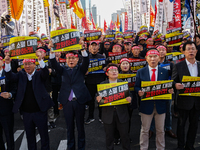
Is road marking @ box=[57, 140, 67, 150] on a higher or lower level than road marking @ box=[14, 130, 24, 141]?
lower

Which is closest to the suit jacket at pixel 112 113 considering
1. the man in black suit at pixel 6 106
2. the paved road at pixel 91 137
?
the paved road at pixel 91 137

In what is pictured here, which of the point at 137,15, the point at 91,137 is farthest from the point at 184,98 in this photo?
the point at 137,15

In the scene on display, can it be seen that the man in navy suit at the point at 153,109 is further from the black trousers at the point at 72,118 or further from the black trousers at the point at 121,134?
the black trousers at the point at 72,118

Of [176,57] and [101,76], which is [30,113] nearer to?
[101,76]

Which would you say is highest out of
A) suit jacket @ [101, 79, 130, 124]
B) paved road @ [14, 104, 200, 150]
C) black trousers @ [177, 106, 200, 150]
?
suit jacket @ [101, 79, 130, 124]

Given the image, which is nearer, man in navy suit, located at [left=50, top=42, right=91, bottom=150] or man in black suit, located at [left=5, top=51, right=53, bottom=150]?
man in black suit, located at [left=5, top=51, right=53, bottom=150]

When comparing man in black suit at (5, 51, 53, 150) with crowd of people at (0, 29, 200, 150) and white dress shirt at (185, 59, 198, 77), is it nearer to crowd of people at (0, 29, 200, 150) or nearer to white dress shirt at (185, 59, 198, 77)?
crowd of people at (0, 29, 200, 150)

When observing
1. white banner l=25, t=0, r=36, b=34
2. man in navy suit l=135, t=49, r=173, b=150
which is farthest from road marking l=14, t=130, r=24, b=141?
white banner l=25, t=0, r=36, b=34

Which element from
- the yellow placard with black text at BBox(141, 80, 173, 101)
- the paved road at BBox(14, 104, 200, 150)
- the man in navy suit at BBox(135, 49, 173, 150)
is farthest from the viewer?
the paved road at BBox(14, 104, 200, 150)

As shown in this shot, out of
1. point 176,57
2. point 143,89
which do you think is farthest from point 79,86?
point 176,57

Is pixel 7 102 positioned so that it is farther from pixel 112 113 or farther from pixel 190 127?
pixel 190 127

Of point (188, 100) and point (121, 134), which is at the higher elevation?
point (188, 100)

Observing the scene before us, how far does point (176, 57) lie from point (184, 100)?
2.37 metres

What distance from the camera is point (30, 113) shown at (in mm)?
3365
